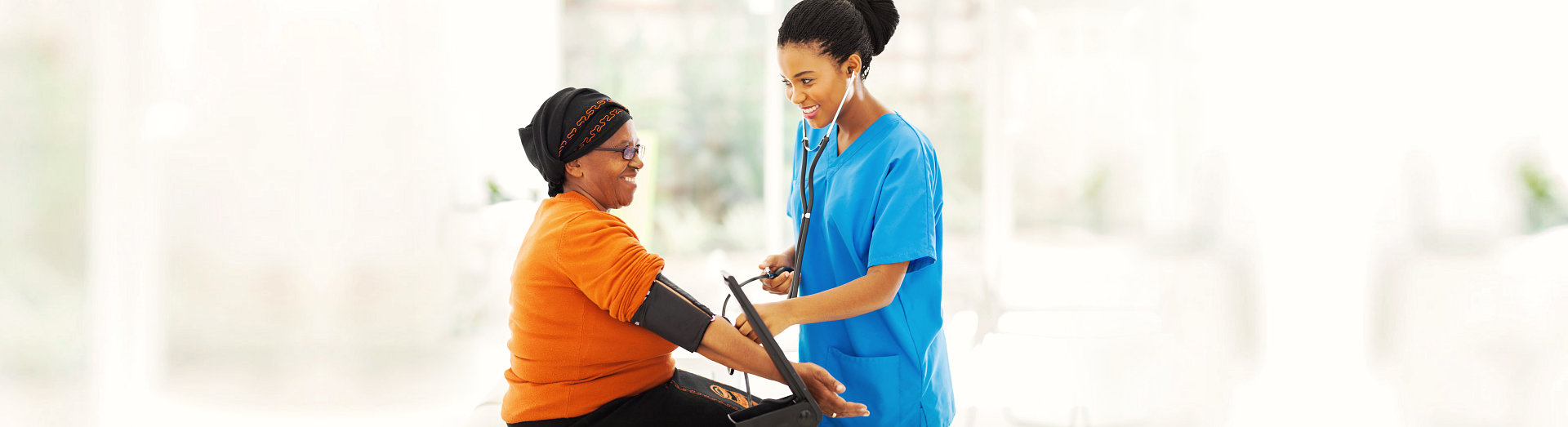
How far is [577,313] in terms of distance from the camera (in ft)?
3.87

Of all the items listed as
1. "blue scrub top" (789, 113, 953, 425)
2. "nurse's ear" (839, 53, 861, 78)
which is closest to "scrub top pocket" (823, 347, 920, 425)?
"blue scrub top" (789, 113, 953, 425)

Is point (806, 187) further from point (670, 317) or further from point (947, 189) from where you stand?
point (947, 189)

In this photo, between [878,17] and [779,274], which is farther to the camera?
[779,274]

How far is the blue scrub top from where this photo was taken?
45.9 inches

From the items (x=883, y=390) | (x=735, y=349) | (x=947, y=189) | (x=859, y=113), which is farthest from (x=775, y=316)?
(x=947, y=189)

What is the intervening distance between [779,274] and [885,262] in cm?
30

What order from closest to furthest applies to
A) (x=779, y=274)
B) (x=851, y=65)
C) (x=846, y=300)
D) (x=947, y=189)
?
(x=846, y=300) → (x=851, y=65) → (x=779, y=274) → (x=947, y=189)

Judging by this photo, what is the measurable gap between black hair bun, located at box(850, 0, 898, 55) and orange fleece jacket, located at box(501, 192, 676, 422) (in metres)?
0.48

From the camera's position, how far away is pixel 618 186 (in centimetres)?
131

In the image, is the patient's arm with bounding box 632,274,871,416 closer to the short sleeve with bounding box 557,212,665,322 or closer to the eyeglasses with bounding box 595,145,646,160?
the short sleeve with bounding box 557,212,665,322

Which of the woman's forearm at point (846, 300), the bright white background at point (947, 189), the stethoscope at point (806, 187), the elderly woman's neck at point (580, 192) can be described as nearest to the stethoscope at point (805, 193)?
the stethoscope at point (806, 187)

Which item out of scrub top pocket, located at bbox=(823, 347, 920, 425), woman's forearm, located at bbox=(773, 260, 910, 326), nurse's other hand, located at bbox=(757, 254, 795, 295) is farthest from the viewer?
nurse's other hand, located at bbox=(757, 254, 795, 295)

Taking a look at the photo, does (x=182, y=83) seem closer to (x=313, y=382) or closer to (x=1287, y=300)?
(x=313, y=382)

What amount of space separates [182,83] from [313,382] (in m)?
1.14
